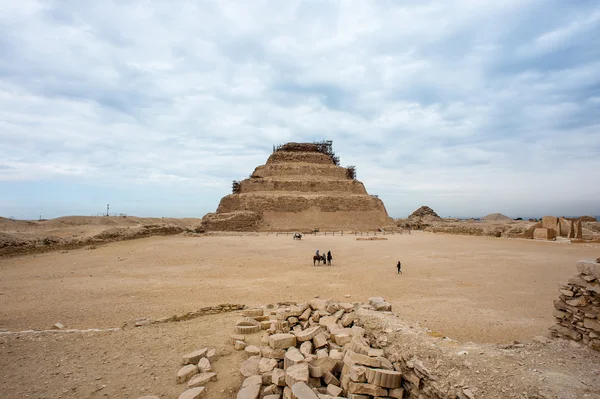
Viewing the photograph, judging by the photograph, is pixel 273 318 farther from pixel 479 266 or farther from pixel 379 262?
pixel 479 266

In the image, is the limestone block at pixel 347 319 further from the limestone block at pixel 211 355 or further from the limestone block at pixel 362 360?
the limestone block at pixel 211 355

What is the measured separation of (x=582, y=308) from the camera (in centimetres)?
440

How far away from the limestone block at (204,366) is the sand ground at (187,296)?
20 cm

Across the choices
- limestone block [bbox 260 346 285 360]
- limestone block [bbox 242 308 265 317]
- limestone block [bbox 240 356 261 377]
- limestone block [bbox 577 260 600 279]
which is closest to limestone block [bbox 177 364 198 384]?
limestone block [bbox 240 356 261 377]

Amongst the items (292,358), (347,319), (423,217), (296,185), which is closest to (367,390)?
(292,358)

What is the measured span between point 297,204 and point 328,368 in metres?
34.7

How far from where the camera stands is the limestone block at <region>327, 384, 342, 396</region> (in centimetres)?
385

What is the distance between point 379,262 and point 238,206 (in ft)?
89.4

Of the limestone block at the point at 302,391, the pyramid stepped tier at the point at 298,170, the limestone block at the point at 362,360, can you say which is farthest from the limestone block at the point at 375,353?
the pyramid stepped tier at the point at 298,170

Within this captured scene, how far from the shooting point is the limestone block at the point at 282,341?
480 centimetres

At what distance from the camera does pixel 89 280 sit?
Answer: 1082 centimetres

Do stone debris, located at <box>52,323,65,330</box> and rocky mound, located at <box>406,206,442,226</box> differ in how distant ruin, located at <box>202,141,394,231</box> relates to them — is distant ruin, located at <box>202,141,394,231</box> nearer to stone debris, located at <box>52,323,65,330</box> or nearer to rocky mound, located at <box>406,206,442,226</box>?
rocky mound, located at <box>406,206,442,226</box>

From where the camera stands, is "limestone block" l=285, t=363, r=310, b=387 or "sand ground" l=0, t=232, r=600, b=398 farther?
"sand ground" l=0, t=232, r=600, b=398

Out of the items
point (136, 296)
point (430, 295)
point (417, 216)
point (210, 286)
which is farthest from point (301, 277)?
point (417, 216)
